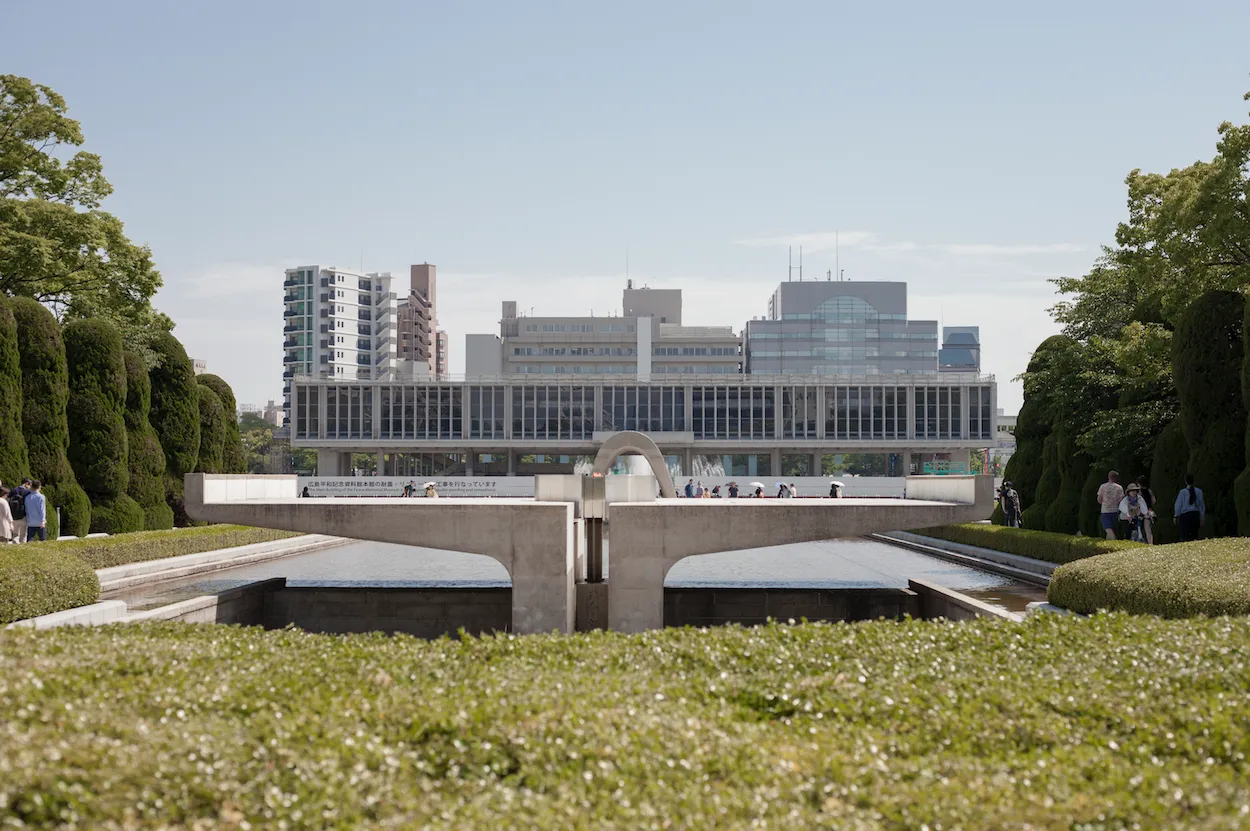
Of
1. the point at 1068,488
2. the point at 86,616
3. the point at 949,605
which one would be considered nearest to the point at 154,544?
the point at 86,616

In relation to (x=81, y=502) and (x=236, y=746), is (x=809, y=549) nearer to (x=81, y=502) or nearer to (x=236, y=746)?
(x=81, y=502)

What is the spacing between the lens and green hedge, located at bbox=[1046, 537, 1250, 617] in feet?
41.1

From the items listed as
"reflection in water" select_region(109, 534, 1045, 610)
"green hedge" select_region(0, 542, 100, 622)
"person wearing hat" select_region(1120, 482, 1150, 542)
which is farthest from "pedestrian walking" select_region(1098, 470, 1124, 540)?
"green hedge" select_region(0, 542, 100, 622)

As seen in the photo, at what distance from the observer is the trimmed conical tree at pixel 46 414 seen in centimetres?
2722

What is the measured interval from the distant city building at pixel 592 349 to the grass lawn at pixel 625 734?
117 meters

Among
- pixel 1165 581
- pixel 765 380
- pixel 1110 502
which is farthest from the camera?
pixel 765 380

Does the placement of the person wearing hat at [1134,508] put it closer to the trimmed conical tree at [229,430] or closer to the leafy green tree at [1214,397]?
the leafy green tree at [1214,397]

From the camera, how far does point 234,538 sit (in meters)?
31.7

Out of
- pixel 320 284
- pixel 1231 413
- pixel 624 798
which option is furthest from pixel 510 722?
pixel 320 284

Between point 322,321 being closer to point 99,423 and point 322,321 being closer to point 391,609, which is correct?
point 99,423

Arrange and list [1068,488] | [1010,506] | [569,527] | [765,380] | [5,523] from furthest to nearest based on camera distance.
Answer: [765,380], [1010,506], [1068,488], [5,523], [569,527]

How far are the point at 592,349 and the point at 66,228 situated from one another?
96.6 metres

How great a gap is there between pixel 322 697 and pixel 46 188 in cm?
3593

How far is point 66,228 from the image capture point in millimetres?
34438
